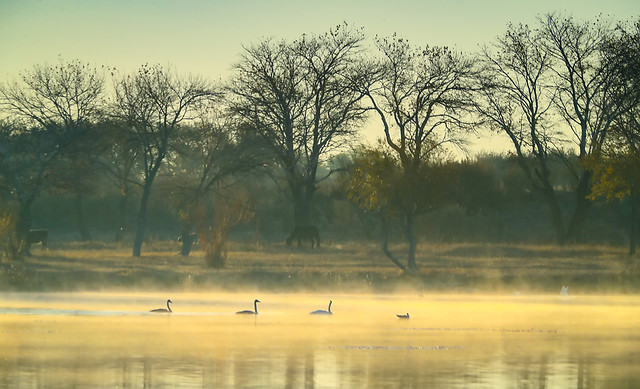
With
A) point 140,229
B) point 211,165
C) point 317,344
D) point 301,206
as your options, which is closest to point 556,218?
point 301,206

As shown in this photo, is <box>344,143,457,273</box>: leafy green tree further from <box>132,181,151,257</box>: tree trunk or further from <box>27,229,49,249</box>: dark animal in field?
<box>27,229,49,249</box>: dark animal in field

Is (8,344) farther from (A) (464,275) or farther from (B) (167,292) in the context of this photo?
(A) (464,275)

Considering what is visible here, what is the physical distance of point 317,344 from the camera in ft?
56.4

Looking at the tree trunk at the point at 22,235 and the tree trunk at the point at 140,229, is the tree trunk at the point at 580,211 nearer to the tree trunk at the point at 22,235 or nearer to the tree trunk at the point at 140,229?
the tree trunk at the point at 140,229

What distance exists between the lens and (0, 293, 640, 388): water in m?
13.6

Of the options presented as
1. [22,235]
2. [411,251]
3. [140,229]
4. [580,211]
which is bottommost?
[411,251]

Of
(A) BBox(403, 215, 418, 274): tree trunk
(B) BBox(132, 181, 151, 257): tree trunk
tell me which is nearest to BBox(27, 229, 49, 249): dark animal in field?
(B) BBox(132, 181, 151, 257): tree trunk

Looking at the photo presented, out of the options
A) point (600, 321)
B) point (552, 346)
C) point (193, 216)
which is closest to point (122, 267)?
point (193, 216)

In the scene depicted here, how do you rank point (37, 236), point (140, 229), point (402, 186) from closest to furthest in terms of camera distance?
point (402, 186) < point (140, 229) < point (37, 236)

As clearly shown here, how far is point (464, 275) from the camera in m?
33.6

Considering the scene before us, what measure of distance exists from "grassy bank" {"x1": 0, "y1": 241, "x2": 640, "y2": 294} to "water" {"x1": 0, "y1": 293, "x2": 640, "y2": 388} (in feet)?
17.7

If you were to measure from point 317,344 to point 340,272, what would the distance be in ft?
56.6

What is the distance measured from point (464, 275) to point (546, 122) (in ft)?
74.5

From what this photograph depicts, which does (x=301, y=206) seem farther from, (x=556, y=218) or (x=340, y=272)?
(x=340, y=272)
